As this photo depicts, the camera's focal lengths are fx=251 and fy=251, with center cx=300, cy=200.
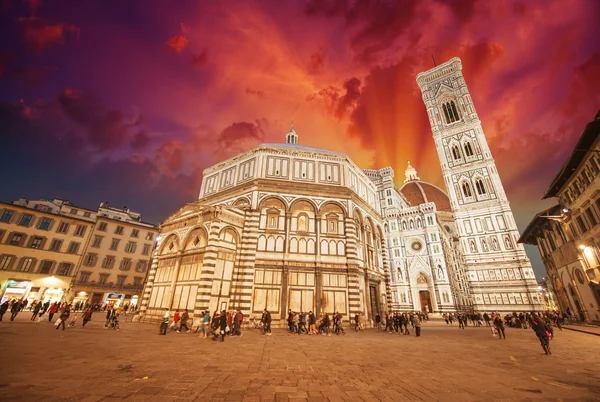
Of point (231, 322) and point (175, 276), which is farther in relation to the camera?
point (175, 276)

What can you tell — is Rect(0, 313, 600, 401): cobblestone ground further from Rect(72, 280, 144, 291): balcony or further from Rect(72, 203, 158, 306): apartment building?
Rect(72, 203, 158, 306): apartment building

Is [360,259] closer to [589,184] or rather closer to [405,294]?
[589,184]

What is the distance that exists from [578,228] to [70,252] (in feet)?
183

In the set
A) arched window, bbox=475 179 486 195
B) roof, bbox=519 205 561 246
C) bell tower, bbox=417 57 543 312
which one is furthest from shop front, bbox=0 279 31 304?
arched window, bbox=475 179 486 195

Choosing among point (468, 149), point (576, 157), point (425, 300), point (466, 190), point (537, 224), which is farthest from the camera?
point (468, 149)

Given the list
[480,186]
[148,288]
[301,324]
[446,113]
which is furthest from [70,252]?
[446,113]

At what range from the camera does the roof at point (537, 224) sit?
78.4 ft

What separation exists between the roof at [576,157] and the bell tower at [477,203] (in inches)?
910

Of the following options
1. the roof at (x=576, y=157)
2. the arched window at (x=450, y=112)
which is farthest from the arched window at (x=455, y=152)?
the roof at (x=576, y=157)

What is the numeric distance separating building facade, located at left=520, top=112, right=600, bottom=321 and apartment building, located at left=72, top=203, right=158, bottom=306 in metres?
47.1

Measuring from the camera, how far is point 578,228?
19906mm

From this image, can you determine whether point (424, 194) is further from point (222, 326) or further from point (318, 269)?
point (222, 326)

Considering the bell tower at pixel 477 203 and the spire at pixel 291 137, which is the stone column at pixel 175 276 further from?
the bell tower at pixel 477 203

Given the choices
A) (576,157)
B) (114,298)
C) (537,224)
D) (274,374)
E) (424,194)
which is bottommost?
(274,374)
